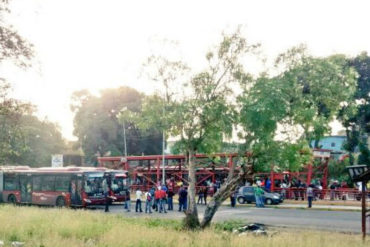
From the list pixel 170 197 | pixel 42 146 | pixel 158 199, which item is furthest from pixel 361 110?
pixel 42 146

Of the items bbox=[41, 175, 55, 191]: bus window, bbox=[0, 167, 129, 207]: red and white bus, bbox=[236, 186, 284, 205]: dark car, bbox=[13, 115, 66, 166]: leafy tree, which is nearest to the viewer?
bbox=[0, 167, 129, 207]: red and white bus

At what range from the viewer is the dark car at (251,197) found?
38.3 m

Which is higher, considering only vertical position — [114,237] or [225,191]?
[225,191]

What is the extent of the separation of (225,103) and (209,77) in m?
1.36

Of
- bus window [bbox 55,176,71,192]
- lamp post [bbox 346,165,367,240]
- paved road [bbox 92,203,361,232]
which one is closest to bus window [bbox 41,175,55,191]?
bus window [bbox 55,176,71,192]

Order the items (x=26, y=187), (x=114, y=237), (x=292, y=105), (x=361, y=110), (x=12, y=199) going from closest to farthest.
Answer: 1. (x=114, y=237)
2. (x=292, y=105)
3. (x=26, y=187)
4. (x=12, y=199)
5. (x=361, y=110)

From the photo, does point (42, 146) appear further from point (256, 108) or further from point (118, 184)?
point (256, 108)

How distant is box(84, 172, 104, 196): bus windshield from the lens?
35.3 m

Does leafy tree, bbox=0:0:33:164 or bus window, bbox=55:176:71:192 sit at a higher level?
leafy tree, bbox=0:0:33:164

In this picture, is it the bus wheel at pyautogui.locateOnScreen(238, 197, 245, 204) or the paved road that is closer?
the paved road

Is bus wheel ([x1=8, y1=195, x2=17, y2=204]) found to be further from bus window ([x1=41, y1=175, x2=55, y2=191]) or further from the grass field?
the grass field

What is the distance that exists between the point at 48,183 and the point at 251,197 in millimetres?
14727

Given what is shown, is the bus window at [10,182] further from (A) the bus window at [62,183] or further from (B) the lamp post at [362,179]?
(B) the lamp post at [362,179]

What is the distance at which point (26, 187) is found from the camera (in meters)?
38.2
